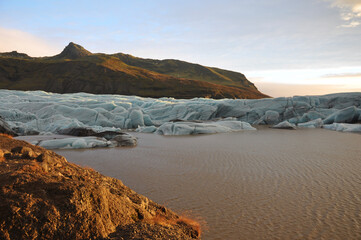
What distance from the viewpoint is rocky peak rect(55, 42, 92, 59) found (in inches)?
5610

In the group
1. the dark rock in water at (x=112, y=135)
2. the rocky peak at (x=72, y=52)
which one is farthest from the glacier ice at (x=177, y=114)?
the rocky peak at (x=72, y=52)

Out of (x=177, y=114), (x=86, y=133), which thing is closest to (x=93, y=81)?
(x=177, y=114)

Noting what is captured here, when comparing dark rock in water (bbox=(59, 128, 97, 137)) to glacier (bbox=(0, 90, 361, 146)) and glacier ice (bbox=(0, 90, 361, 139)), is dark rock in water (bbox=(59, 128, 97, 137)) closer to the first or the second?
glacier (bbox=(0, 90, 361, 146))

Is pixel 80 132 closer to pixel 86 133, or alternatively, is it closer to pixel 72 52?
pixel 86 133

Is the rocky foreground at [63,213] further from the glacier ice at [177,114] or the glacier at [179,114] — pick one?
the glacier ice at [177,114]

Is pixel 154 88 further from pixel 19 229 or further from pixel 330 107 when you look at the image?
pixel 19 229

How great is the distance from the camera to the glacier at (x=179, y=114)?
23391 mm

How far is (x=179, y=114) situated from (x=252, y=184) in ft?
86.2

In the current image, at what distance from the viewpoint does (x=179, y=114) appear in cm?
3431

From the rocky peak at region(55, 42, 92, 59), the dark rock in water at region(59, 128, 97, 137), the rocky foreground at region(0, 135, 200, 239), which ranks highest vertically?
the rocky peak at region(55, 42, 92, 59)

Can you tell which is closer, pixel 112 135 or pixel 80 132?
pixel 112 135

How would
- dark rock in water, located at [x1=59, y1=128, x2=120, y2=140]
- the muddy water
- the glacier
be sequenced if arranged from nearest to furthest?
the muddy water
dark rock in water, located at [x1=59, y1=128, x2=120, y2=140]
the glacier

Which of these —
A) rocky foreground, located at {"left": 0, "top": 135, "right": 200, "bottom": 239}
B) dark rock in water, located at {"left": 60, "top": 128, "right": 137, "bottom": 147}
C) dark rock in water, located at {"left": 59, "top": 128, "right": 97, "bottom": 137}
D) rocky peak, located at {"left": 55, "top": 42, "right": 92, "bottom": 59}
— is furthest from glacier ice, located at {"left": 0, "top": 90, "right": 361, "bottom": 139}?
rocky peak, located at {"left": 55, "top": 42, "right": 92, "bottom": 59}

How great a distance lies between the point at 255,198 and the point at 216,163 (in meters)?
4.17
